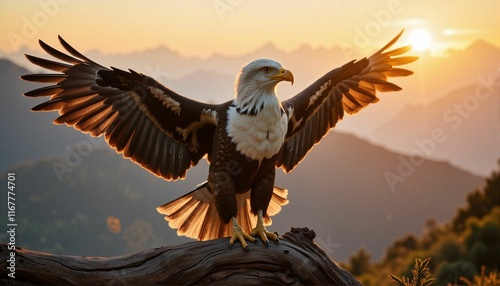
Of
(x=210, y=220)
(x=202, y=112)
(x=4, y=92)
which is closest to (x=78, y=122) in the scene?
(x=202, y=112)

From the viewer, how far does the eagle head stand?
5625 millimetres

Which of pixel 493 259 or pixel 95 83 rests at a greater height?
pixel 493 259

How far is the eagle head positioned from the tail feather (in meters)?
1.16

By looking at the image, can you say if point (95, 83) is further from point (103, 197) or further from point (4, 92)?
point (103, 197)

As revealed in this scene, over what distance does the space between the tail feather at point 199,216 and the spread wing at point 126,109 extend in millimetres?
377

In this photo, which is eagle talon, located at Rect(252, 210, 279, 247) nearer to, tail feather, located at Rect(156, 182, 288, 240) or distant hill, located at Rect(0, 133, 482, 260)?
tail feather, located at Rect(156, 182, 288, 240)

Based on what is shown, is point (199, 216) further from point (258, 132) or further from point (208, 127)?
point (258, 132)

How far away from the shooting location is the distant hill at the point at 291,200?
38.2m

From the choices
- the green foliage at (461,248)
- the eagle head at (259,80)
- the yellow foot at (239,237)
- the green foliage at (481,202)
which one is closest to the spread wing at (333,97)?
the eagle head at (259,80)

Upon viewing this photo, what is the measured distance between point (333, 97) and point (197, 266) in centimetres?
276

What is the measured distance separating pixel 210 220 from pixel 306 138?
1386mm

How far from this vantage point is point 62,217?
1535 inches

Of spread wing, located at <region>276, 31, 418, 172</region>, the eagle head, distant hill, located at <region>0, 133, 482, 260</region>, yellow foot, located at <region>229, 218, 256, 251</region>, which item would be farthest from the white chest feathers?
distant hill, located at <region>0, 133, 482, 260</region>

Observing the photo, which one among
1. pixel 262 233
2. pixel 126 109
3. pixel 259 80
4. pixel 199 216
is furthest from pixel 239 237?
pixel 126 109
